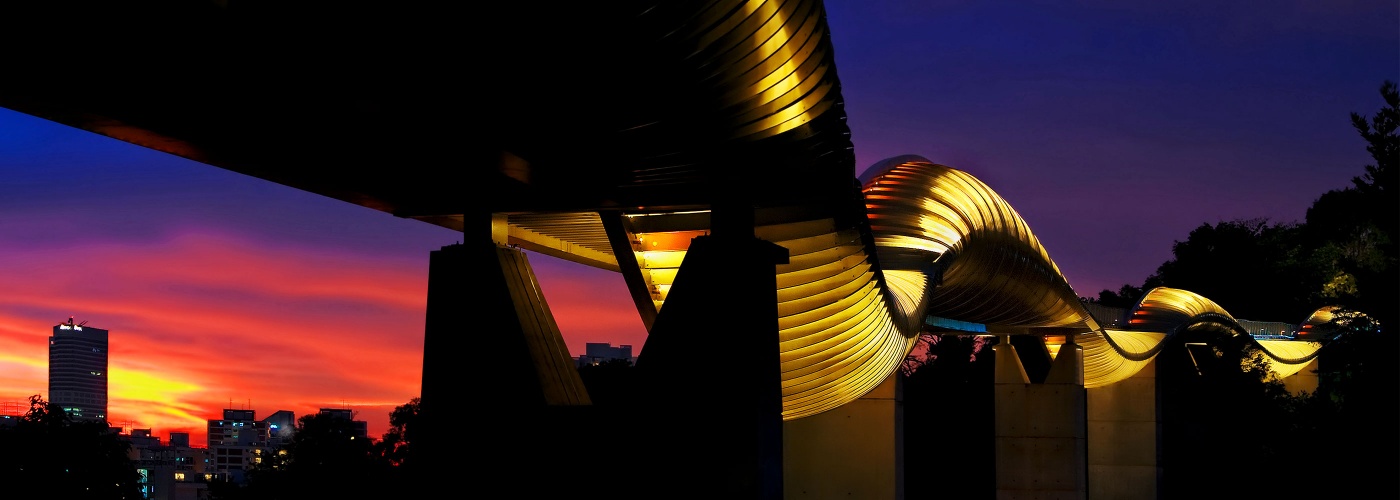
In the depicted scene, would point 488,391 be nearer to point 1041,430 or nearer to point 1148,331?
point 1041,430

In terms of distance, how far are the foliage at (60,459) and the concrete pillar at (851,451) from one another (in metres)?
18.8

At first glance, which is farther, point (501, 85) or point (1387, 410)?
point (1387, 410)

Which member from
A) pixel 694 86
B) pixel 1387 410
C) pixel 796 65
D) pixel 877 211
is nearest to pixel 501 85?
pixel 694 86

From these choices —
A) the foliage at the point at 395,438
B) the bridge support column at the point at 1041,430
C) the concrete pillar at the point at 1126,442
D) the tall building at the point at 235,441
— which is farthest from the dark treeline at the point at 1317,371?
the tall building at the point at 235,441

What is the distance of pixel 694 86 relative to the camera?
7188mm

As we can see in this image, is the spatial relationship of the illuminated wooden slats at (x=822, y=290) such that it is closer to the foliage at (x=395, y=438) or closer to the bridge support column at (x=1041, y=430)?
the bridge support column at (x=1041, y=430)

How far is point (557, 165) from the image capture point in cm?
919

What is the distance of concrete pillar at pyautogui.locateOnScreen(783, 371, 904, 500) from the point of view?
864 inches

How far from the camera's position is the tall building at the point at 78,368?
5635 inches

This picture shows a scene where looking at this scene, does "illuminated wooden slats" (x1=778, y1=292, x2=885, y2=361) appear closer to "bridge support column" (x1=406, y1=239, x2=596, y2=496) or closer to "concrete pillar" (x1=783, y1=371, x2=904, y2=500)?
"bridge support column" (x1=406, y1=239, x2=596, y2=496)

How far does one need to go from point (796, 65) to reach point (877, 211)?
1041 centimetres

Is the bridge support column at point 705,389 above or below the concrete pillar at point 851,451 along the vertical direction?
above

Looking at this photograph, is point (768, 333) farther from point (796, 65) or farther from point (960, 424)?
point (960, 424)

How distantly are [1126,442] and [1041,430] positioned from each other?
953cm
